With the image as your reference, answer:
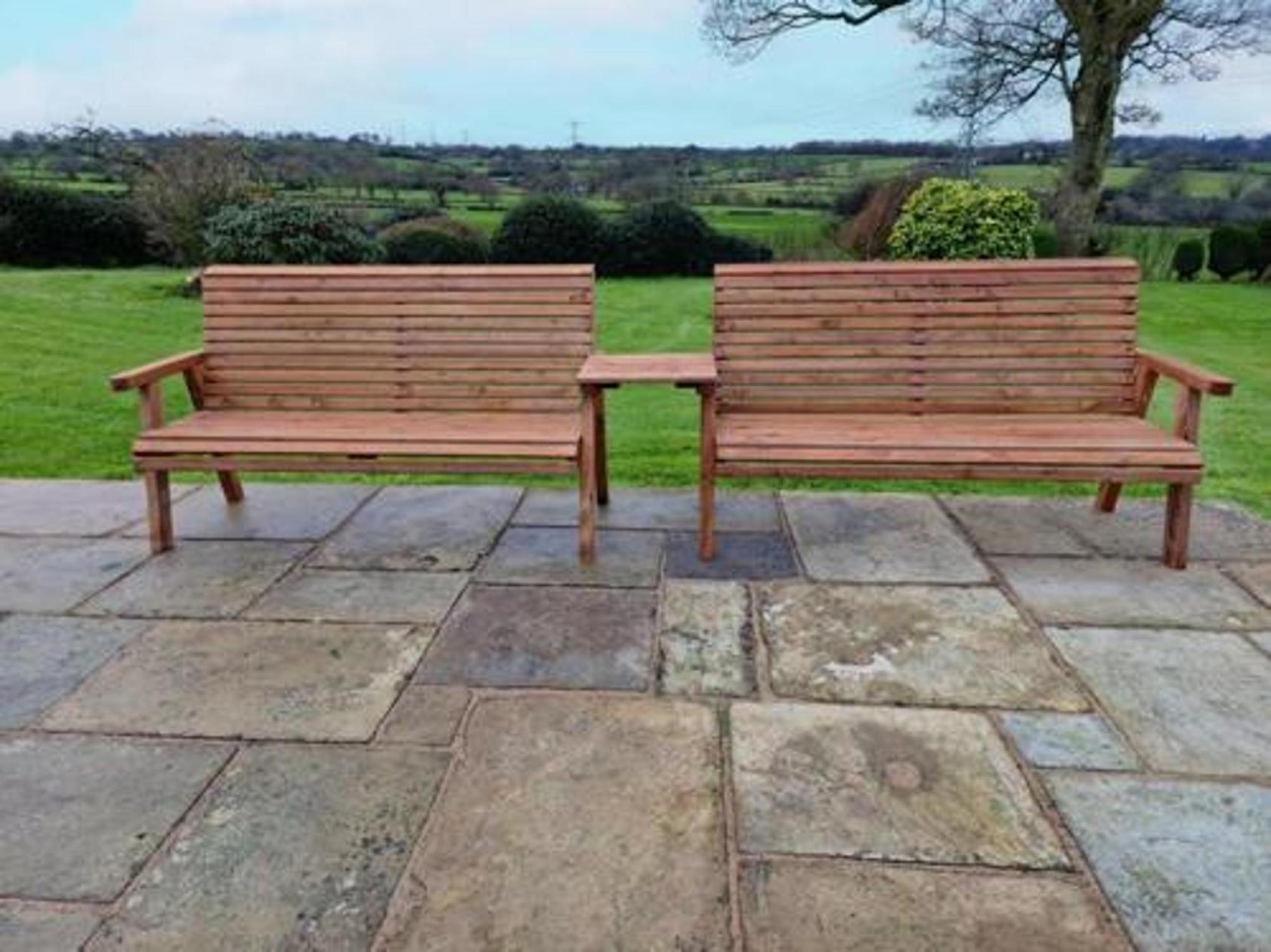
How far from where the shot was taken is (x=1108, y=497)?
4.34 meters

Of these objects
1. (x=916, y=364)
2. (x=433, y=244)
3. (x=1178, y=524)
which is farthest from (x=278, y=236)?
(x=1178, y=524)

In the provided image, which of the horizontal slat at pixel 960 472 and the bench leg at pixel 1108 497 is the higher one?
the horizontal slat at pixel 960 472

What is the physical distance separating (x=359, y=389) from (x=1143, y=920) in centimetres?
346

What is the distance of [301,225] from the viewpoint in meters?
11.7

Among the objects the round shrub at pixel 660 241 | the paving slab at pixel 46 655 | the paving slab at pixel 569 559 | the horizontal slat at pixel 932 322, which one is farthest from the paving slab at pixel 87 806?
the round shrub at pixel 660 241

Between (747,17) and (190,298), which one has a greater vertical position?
(747,17)

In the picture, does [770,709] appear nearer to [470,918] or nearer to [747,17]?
[470,918]

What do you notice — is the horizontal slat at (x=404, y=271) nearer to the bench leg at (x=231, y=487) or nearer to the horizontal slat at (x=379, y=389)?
the horizontal slat at (x=379, y=389)

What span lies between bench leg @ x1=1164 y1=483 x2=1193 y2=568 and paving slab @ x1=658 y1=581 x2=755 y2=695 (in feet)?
5.35

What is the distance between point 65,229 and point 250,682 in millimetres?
16767

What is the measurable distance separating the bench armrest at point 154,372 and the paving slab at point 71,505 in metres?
0.71

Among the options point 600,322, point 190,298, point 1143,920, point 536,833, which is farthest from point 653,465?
point 190,298

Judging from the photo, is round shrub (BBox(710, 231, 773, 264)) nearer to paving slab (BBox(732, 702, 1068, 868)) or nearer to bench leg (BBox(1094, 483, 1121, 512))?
bench leg (BBox(1094, 483, 1121, 512))

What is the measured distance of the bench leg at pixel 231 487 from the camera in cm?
441
